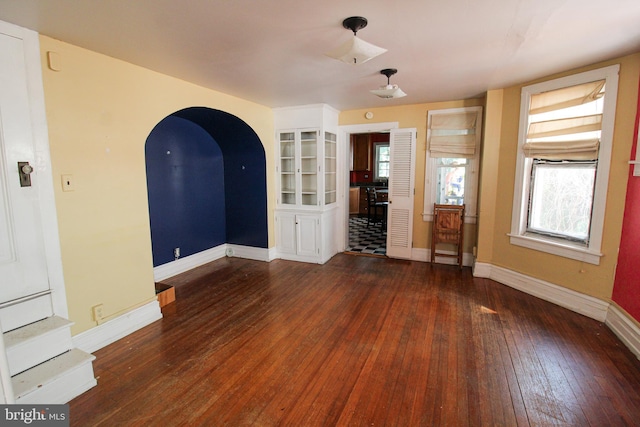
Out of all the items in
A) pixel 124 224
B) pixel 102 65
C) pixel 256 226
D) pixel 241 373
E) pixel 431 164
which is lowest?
pixel 241 373

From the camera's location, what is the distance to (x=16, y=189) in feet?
7.12

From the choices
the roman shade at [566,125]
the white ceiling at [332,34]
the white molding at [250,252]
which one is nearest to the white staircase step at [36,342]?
the white ceiling at [332,34]

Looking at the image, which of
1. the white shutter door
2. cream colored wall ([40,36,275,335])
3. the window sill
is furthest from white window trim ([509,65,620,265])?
cream colored wall ([40,36,275,335])

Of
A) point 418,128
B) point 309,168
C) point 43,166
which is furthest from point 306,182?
point 43,166

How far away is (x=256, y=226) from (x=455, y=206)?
303 centimetres

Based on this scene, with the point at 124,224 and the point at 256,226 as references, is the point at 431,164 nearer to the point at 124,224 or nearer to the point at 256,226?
the point at 256,226

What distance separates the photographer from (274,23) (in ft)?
6.91

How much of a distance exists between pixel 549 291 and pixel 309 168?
11.3ft

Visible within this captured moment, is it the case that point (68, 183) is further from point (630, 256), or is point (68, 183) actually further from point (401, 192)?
point (630, 256)

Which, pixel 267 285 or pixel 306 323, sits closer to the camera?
pixel 306 323

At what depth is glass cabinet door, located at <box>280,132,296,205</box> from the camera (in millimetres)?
4945

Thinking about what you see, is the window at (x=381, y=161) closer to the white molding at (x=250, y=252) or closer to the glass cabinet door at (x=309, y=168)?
the glass cabinet door at (x=309, y=168)

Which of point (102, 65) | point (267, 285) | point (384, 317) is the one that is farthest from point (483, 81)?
point (102, 65)

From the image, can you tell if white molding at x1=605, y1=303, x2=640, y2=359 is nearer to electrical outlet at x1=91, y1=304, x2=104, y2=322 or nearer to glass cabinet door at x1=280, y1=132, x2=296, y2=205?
glass cabinet door at x1=280, y1=132, x2=296, y2=205
